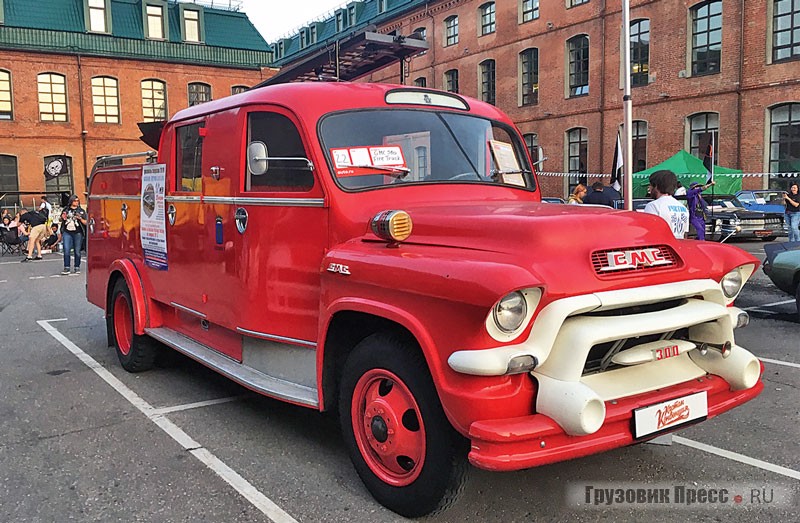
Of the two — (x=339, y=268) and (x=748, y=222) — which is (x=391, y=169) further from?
(x=748, y=222)

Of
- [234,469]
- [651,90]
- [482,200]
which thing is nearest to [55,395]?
[234,469]

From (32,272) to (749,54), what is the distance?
23.4 metres

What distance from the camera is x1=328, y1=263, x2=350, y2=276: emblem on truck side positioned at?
358 centimetres

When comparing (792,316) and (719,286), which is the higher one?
(719,286)

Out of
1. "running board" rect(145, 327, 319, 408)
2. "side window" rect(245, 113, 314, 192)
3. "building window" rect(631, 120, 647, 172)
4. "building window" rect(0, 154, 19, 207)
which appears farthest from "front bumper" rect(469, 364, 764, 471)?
"building window" rect(0, 154, 19, 207)

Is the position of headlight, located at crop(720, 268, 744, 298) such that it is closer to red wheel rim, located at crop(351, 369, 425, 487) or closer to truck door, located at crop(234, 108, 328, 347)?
red wheel rim, located at crop(351, 369, 425, 487)

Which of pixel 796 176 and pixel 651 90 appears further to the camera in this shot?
pixel 651 90

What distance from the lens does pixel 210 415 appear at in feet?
16.8

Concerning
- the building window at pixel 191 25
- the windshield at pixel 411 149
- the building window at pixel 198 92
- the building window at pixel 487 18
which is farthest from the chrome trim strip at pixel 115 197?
the building window at pixel 191 25

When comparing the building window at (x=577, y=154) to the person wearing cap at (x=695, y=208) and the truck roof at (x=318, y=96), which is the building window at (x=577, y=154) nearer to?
the person wearing cap at (x=695, y=208)

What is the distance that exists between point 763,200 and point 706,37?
7.49m

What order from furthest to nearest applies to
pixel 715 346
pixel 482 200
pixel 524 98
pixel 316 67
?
1. pixel 524 98
2. pixel 316 67
3. pixel 482 200
4. pixel 715 346

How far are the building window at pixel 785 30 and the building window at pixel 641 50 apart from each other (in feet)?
15.5

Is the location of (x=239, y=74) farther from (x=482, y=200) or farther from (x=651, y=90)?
(x=482, y=200)
